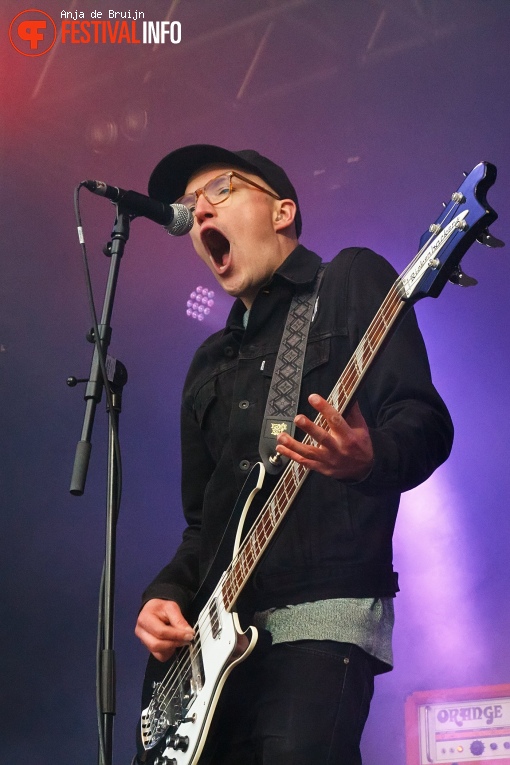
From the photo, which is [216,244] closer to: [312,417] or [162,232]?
[312,417]

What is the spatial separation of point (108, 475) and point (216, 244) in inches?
35.7

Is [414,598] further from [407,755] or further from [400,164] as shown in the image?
[400,164]

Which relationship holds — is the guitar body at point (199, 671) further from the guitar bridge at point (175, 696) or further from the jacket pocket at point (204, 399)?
the jacket pocket at point (204, 399)

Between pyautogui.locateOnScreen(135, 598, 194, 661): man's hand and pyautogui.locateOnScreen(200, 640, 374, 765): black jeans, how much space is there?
218 millimetres

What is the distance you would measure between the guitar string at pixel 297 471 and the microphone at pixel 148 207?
2.27ft

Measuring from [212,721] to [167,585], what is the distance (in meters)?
0.46

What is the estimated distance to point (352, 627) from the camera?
73.9 inches

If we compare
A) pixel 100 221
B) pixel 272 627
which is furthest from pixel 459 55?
pixel 272 627

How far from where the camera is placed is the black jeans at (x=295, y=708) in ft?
5.86

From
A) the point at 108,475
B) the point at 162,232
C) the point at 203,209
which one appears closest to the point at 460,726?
the point at 108,475

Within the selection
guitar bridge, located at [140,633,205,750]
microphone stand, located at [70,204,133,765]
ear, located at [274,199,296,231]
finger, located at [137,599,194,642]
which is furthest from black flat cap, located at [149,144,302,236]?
guitar bridge, located at [140,633,205,750]

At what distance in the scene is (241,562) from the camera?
2.00 meters

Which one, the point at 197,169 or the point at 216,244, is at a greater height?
the point at 197,169

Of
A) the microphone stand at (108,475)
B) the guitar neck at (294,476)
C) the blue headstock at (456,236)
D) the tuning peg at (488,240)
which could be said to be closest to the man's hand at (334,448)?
the guitar neck at (294,476)
